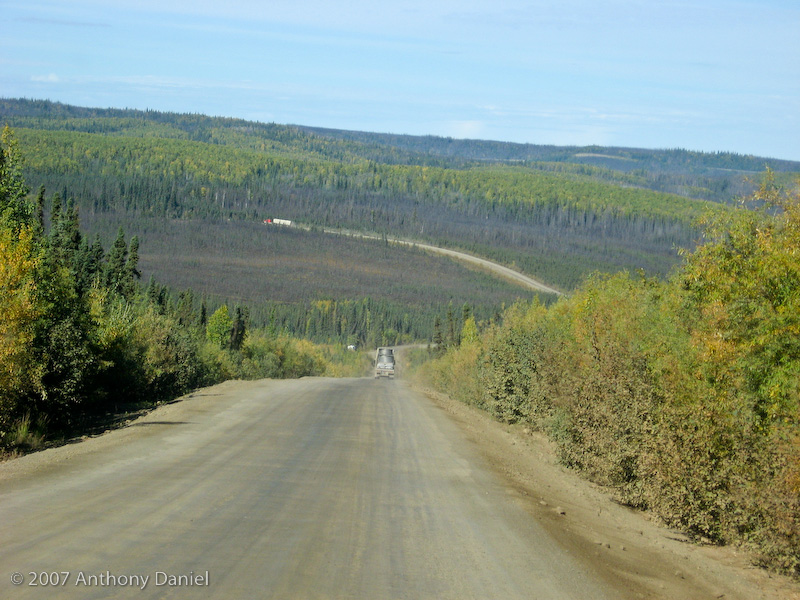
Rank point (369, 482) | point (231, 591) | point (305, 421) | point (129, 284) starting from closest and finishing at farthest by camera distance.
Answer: point (231, 591) → point (369, 482) → point (305, 421) → point (129, 284)

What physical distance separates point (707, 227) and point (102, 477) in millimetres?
15862

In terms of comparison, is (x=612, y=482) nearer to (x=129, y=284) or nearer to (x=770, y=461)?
(x=770, y=461)

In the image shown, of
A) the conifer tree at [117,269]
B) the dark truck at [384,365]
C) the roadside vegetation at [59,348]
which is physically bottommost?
the dark truck at [384,365]

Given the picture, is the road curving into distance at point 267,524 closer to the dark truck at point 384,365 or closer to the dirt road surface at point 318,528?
the dirt road surface at point 318,528

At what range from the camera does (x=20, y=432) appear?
19.3 meters

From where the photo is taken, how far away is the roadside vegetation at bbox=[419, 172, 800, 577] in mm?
13289

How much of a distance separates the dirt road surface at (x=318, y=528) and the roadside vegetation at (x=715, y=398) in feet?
2.58

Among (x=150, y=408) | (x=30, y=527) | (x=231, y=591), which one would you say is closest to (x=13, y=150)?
(x=150, y=408)

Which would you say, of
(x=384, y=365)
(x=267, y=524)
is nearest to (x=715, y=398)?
(x=267, y=524)

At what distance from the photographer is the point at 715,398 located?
15828mm

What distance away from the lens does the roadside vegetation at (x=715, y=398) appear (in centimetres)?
1329

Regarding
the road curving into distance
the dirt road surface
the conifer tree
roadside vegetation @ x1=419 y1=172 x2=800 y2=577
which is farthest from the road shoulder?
the conifer tree

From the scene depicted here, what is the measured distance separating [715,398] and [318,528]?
351 inches

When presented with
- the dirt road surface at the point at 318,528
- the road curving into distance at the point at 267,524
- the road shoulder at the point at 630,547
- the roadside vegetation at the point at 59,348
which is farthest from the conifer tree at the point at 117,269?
the road shoulder at the point at 630,547
